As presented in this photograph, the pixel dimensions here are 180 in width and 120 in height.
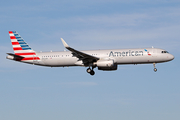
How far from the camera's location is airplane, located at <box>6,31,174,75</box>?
167 feet

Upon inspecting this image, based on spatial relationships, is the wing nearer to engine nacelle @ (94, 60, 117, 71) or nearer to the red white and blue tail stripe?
engine nacelle @ (94, 60, 117, 71)

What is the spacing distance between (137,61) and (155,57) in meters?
3.17

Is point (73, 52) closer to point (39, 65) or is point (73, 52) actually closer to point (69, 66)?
point (69, 66)

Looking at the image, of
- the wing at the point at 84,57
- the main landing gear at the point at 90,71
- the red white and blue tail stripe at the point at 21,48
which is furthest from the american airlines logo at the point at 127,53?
the red white and blue tail stripe at the point at 21,48

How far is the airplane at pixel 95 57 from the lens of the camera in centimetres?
5094

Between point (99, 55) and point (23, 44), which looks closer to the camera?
point (99, 55)

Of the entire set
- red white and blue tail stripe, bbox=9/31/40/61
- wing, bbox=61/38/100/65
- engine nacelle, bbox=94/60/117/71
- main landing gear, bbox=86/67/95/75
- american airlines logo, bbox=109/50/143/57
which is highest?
red white and blue tail stripe, bbox=9/31/40/61

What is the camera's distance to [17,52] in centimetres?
5675

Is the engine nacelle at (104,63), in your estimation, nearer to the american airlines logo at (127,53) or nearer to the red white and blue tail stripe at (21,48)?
the american airlines logo at (127,53)

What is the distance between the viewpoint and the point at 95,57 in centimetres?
5119

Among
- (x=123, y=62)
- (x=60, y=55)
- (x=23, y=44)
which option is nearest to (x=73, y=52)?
(x=60, y=55)

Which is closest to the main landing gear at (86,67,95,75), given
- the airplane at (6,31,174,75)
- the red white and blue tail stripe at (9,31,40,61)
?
the airplane at (6,31,174,75)

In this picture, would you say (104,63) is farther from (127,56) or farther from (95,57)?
(127,56)

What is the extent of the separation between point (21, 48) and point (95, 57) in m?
15.4
